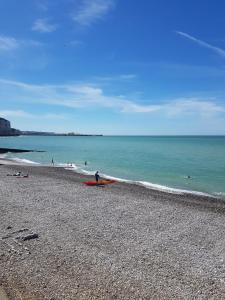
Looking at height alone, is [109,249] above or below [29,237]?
below

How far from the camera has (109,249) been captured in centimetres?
1172

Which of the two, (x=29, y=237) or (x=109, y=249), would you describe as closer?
(x=109, y=249)

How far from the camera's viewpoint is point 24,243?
12.0 meters

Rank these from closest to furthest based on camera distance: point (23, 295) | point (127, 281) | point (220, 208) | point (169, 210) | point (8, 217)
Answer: point (23, 295) → point (127, 281) → point (8, 217) → point (169, 210) → point (220, 208)

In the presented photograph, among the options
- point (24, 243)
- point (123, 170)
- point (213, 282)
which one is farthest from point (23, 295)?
point (123, 170)

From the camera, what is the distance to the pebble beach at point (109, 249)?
29.2ft

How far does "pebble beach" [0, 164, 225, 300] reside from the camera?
29.2ft

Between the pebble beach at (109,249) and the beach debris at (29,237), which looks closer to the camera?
the pebble beach at (109,249)

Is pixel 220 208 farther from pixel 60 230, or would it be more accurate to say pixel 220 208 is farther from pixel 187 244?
pixel 60 230

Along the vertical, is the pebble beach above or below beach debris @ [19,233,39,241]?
below

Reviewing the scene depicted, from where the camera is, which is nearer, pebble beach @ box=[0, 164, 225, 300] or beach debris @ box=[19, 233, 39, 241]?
pebble beach @ box=[0, 164, 225, 300]

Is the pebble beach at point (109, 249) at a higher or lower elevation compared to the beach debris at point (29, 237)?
lower

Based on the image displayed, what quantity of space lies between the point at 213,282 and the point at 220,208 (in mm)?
11173

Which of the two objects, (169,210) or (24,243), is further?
(169,210)
